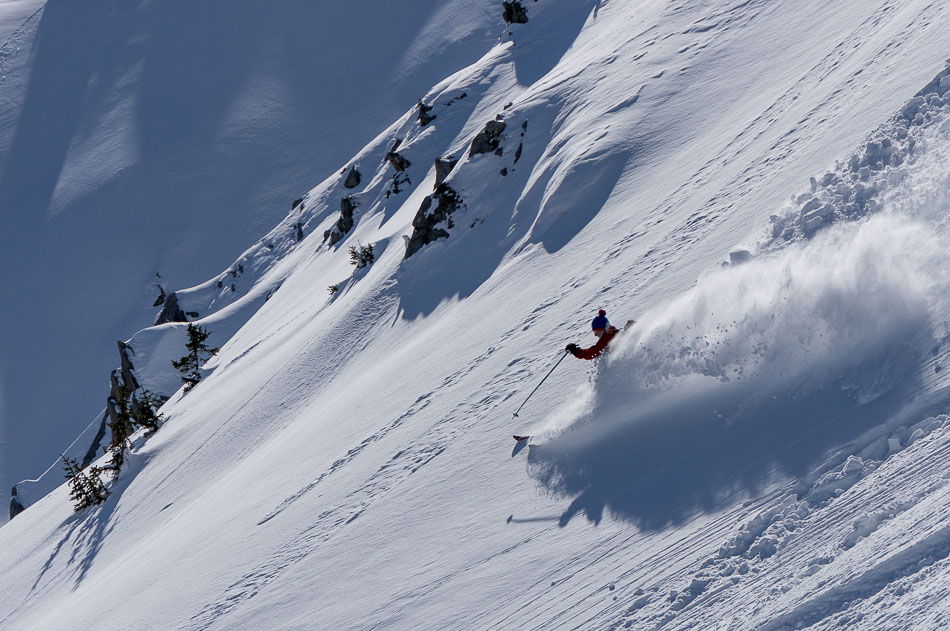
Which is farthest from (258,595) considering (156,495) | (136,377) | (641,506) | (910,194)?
(136,377)

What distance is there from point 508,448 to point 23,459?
44.0 m

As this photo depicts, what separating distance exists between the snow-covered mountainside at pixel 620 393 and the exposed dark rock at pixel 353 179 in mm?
13813

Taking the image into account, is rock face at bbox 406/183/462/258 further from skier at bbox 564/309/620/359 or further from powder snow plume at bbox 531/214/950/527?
powder snow plume at bbox 531/214/950/527

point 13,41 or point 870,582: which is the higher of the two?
point 13,41

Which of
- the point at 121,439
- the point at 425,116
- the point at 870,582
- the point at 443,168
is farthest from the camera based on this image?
the point at 425,116

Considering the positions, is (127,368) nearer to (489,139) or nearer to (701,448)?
(489,139)

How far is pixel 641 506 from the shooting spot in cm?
901

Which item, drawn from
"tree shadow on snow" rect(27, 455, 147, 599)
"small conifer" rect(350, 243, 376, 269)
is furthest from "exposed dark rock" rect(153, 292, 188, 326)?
"small conifer" rect(350, 243, 376, 269)

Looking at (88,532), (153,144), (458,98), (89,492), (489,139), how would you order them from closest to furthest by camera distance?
(88,532)
(489,139)
(89,492)
(458,98)
(153,144)

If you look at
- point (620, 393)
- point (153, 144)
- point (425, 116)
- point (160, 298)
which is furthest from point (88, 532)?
point (153, 144)

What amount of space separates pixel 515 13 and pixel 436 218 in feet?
61.5

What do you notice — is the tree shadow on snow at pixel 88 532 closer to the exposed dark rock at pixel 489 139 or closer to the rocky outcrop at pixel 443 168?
the rocky outcrop at pixel 443 168

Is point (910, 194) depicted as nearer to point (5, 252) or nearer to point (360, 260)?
point (360, 260)

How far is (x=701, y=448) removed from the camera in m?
9.24
